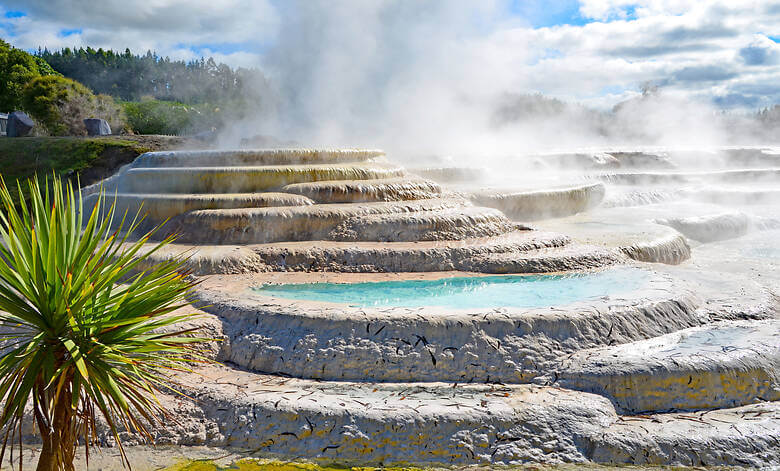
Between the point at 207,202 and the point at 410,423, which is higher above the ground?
the point at 207,202

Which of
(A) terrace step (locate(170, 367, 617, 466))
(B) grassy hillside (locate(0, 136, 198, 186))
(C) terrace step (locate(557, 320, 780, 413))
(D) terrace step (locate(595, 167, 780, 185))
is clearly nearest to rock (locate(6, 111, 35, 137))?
(B) grassy hillside (locate(0, 136, 198, 186))

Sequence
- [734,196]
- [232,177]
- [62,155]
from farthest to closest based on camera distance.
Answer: [62,155] → [734,196] → [232,177]

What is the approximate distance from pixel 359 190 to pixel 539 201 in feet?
13.6

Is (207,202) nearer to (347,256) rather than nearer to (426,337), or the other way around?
(347,256)

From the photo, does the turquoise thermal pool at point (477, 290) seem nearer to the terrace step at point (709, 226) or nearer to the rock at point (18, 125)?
the terrace step at point (709, 226)

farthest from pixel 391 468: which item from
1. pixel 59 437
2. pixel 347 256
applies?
pixel 347 256

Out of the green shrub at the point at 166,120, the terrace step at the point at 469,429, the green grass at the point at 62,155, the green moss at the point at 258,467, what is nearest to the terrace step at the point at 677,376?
the terrace step at the point at 469,429

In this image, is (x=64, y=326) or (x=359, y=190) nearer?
(x=64, y=326)

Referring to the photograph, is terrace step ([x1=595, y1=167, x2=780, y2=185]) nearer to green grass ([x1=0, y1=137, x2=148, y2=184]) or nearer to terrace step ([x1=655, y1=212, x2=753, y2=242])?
terrace step ([x1=655, y1=212, x2=753, y2=242])

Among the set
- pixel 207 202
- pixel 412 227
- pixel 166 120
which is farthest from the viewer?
pixel 166 120

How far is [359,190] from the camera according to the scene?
992 centimetres

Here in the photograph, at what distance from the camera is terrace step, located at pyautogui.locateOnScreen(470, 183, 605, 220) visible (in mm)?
11648

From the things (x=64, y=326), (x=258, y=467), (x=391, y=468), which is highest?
(x=64, y=326)

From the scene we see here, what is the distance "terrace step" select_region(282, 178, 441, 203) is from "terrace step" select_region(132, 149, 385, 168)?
2.77ft
